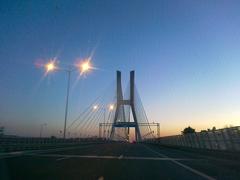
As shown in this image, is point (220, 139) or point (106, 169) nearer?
point (106, 169)

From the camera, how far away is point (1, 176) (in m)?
9.07

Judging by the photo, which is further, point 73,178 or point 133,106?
point 133,106

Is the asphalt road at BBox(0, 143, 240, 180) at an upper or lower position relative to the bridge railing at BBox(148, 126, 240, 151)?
lower

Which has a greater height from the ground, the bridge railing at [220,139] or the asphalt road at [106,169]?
the bridge railing at [220,139]

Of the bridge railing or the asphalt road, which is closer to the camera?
the asphalt road

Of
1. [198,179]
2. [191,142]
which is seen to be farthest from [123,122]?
[198,179]

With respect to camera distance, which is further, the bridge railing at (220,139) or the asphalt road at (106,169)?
the bridge railing at (220,139)

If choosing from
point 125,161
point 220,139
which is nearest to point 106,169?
point 125,161

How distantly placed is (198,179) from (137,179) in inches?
80.4

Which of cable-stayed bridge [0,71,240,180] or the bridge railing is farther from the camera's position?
the bridge railing

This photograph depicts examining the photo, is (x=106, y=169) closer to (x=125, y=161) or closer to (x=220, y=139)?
(x=125, y=161)

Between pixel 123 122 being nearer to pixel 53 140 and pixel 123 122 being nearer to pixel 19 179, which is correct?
pixel 53 140

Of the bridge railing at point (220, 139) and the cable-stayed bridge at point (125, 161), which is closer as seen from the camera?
the cable-stayed bridge at point (125, 161)

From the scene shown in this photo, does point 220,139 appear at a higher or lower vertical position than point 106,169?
higher
